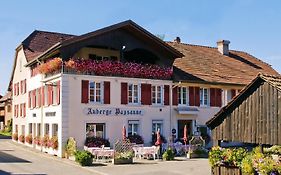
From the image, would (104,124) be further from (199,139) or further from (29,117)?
(29,117)

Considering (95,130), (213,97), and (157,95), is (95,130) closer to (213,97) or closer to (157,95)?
(157,95)

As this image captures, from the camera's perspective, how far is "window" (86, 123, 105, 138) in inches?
1075

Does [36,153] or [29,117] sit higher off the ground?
[29,117]

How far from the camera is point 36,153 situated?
1179 inches

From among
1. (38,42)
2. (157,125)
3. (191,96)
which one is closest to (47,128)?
(157,125)

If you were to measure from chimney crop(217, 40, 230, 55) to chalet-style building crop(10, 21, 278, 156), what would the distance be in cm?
471

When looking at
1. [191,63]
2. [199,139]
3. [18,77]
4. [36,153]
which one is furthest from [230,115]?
A: [18,77]

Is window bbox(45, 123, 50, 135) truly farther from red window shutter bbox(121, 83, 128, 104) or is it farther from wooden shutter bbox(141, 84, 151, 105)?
wooden shutter bbox(141, 84, 151, 105)

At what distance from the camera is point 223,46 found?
41375mm

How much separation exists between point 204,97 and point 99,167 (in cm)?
1362

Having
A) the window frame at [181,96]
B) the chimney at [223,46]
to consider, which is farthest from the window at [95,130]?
the chimney at [223,46]

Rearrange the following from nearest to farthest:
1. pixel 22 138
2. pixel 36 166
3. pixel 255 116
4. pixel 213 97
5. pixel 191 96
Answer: pixel 255 116 < pixel 36 166 < pixel 191 96 < pixel 213 97 < pixel 22 138

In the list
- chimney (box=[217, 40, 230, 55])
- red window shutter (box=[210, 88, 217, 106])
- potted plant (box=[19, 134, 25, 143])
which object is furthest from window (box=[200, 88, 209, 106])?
potted plant (box=[19, 134, 25, 143])

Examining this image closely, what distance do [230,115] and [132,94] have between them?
15795 mm
